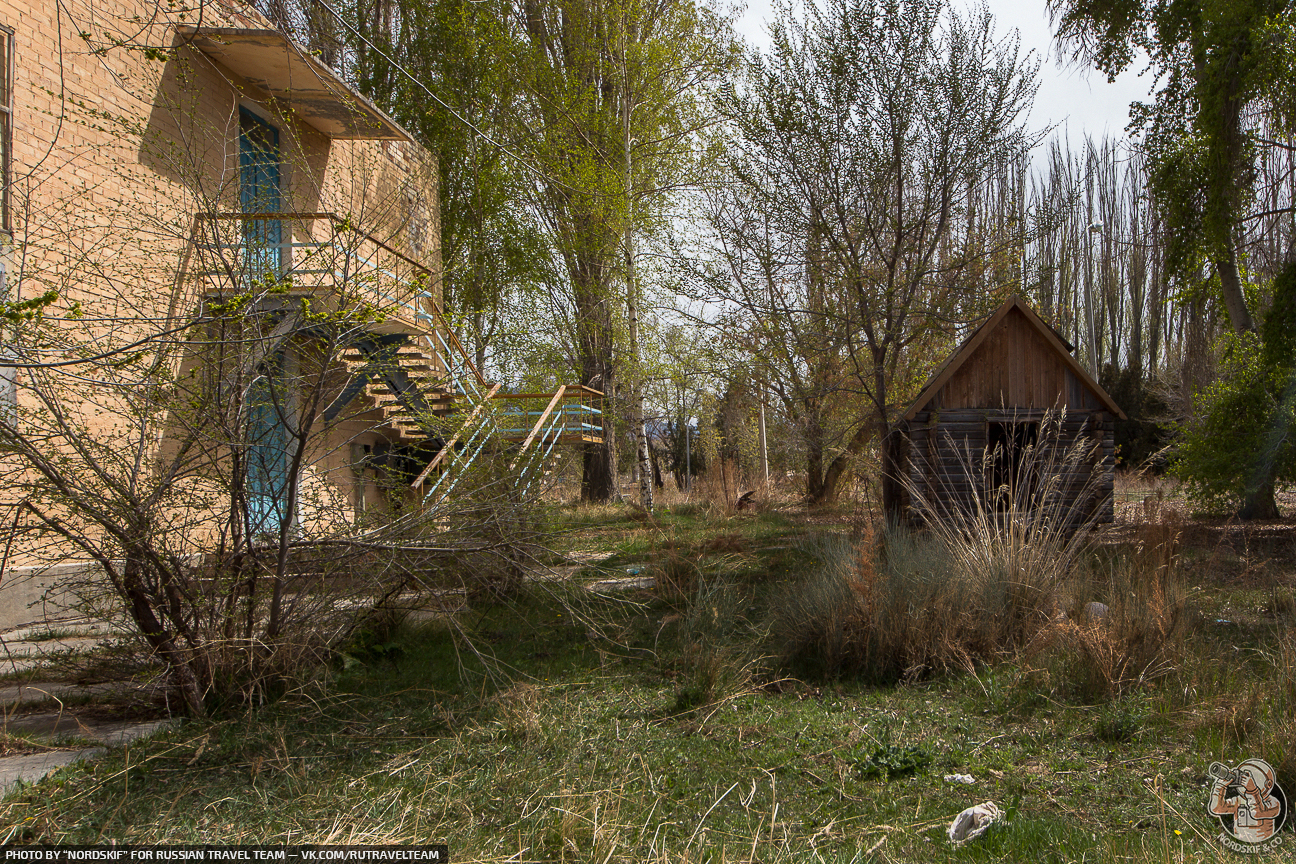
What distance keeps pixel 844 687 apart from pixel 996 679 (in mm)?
1015

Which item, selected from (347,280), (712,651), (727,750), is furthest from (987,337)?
(347,280)

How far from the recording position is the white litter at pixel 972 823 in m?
3.40

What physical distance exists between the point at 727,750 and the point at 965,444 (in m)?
7.64

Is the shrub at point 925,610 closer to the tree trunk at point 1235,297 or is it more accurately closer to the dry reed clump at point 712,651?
the dry reed clump at point 712,651

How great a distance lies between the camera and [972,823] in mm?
3451

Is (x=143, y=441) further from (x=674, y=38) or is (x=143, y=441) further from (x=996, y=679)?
(x=674, y=38)

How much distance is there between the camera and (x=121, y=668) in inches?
199

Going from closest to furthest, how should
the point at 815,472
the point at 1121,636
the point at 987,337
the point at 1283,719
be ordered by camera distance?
the point at 1283,719 < the point at 1121,636 < the point at 987,337 < the point at 815,472

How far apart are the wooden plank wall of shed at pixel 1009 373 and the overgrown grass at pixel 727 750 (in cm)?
498

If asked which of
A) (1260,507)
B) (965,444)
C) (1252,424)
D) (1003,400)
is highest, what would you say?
(1003,400)

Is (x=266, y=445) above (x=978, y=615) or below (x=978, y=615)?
above

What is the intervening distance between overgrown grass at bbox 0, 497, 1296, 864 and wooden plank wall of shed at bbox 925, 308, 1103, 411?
16.3 ft

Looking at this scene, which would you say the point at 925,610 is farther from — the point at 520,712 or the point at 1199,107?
the point at 1199,107

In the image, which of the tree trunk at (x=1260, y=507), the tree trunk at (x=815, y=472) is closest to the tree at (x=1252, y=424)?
the tree trunk at (x=1260, y=507)
